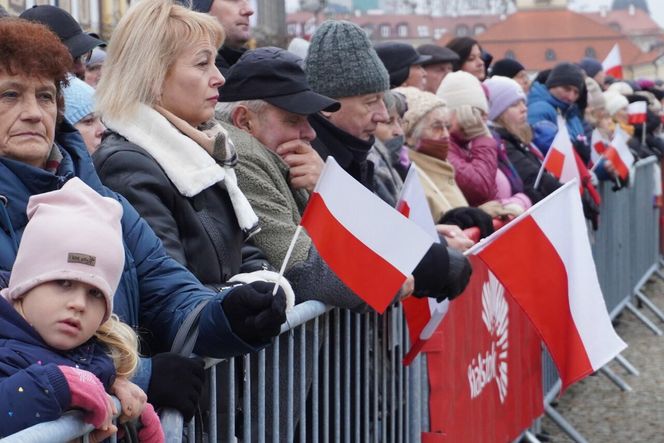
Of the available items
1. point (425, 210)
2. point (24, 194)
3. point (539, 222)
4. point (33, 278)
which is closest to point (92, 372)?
point (33, 278)

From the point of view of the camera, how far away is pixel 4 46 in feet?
9.95

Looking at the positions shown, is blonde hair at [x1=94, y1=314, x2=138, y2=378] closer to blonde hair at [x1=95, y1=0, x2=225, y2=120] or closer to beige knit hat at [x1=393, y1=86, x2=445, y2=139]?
blonde hair at [x1=95, y1=0, x2=225, y2=120]

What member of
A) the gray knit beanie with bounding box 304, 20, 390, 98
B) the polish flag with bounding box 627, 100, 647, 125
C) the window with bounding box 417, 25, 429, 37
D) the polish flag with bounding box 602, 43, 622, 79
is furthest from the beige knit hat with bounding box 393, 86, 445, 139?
the window with bounding box 417, 25, 429, 37

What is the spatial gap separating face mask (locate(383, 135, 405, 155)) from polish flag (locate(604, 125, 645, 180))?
170 inches

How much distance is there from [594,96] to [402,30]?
103720 millimetres

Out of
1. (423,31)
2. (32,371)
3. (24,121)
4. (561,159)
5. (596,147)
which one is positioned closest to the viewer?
(32,371)

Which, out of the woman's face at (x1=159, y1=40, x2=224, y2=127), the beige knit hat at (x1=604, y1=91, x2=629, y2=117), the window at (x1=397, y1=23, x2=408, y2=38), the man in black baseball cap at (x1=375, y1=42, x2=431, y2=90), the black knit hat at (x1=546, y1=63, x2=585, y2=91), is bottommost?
the window at (x1=397, y1=23, x2=408, y2=38)

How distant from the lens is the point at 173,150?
3777 millimetres

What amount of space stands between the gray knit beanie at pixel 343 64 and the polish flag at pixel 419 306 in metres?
0.47

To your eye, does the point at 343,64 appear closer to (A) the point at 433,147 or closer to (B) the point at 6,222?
(A) the point at 433,147

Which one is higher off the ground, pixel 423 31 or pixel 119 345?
pixel 119 345

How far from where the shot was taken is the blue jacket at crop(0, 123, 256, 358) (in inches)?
118

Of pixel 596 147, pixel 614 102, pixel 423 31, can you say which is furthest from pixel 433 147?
pixel 423 31

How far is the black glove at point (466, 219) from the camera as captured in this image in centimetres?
615
